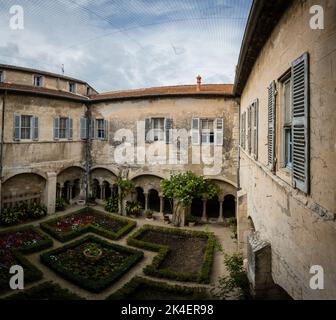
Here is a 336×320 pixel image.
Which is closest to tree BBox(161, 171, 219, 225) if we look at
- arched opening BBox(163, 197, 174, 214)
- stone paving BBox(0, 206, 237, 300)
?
stone paving BBox(0, 206, 237, 300)

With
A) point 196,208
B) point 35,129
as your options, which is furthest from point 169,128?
point 35,129

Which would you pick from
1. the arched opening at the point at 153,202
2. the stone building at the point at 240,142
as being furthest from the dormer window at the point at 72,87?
the arched opening at the point at 153,202

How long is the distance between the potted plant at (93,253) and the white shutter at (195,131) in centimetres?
797

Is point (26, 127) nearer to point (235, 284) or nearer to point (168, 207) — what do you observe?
point (168, 207)

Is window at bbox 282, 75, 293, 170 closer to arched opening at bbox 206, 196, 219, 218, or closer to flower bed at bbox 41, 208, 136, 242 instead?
flower bed at bbox 41, 208, 136, 242

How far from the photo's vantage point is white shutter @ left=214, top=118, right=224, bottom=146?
14742 mm

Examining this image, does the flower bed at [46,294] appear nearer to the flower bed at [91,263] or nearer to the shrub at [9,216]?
the flower bed at [91,263]

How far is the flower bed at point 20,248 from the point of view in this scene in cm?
870

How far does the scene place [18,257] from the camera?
32.8 ft

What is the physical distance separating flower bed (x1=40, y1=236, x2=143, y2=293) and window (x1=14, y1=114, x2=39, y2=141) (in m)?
7.14

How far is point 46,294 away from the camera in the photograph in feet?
26.1

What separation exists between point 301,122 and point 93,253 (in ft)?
31.9

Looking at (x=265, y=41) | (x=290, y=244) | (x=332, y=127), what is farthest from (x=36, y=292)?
(x=265, y=41)
